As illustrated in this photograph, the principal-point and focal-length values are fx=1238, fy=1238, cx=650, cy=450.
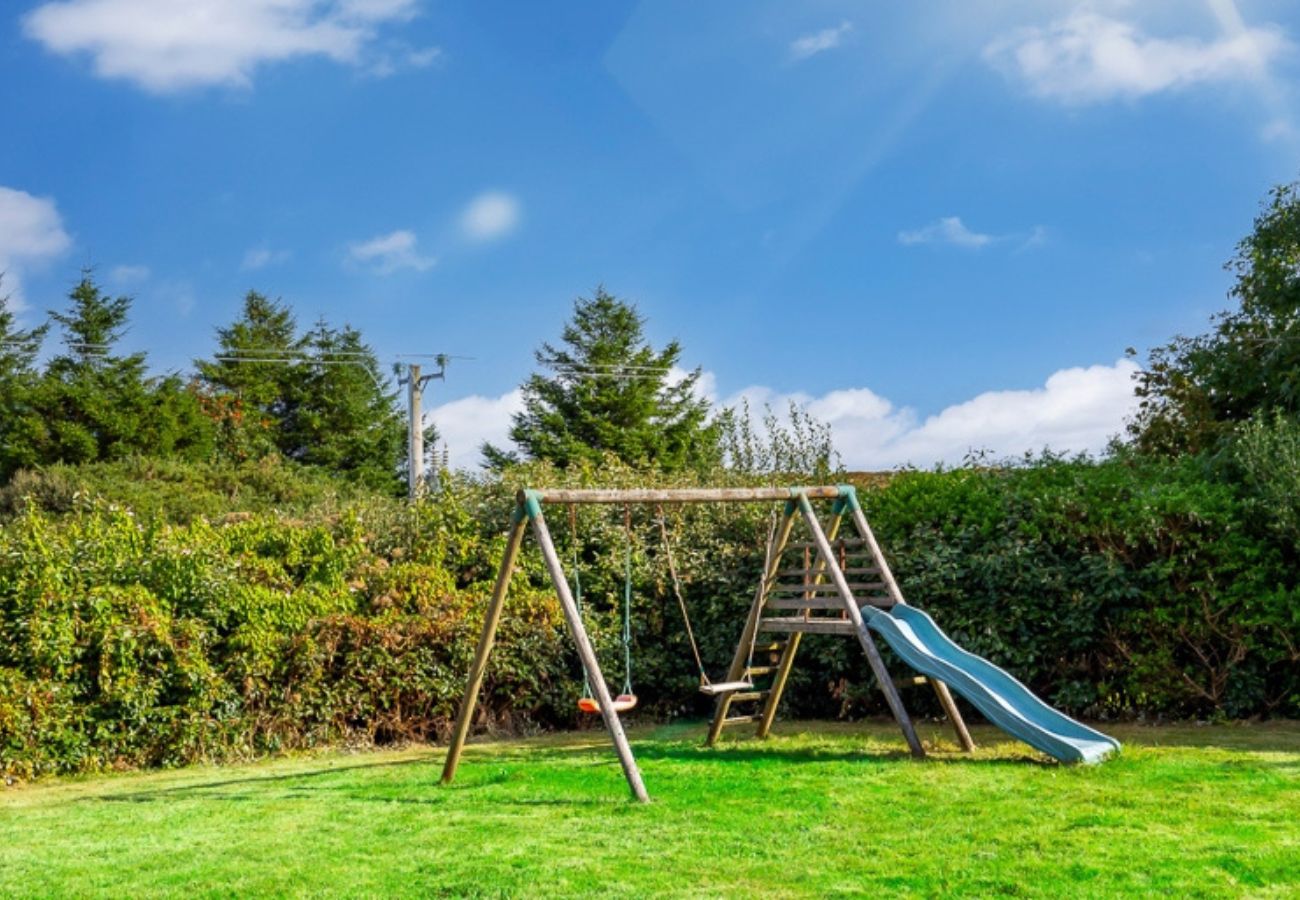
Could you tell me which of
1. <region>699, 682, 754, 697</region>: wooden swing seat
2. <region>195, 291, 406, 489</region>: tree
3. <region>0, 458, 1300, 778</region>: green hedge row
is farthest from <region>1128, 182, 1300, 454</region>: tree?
<region>195, 291, 406, 489</region>: tree

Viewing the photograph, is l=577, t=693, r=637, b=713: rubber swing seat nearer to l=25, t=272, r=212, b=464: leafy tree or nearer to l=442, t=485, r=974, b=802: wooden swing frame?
l=442, t=485, r=974, b=802: wooden swing frame

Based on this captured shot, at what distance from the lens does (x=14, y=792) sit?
832cm

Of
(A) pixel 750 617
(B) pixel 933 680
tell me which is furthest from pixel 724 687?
(B) pixel 933 680

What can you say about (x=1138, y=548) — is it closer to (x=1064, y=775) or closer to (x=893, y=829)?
(x=1064, y=775)

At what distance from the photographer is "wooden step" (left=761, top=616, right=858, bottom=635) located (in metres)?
8.34

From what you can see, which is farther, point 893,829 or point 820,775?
point 820,775

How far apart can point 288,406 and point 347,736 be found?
29.1 m

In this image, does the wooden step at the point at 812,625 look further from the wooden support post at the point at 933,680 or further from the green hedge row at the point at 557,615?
the green hedge row at the point at 557,615

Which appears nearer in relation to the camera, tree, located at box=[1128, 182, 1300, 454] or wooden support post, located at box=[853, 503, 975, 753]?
wooden support post, located at box=[853, 503, 975, 753]

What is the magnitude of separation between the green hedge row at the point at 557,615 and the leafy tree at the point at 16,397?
74.3 ft

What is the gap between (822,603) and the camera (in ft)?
28.2

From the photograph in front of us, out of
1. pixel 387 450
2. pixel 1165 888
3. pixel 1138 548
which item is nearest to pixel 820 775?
pixel 1165 888

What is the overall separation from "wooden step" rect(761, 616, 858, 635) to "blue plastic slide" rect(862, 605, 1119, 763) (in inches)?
8.1

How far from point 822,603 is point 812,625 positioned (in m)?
0.18
